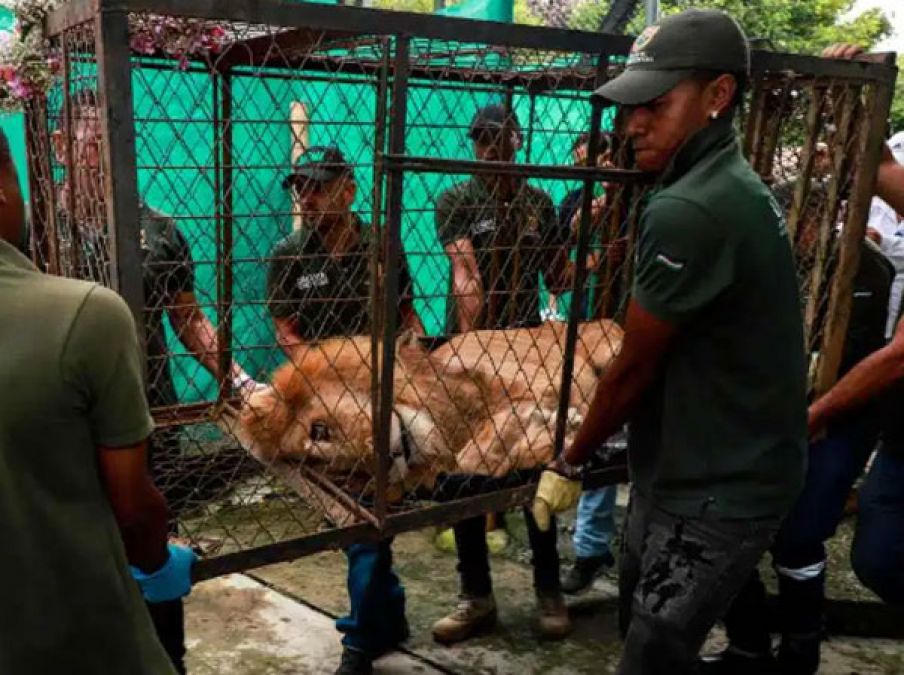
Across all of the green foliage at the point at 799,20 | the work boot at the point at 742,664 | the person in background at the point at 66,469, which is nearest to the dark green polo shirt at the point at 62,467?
the person in background at the point at 66,469

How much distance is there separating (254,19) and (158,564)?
47.1 inches

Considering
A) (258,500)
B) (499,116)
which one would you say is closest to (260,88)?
(499,116)

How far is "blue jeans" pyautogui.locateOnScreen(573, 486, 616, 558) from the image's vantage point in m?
4.29

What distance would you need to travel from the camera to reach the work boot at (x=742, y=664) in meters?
3.33

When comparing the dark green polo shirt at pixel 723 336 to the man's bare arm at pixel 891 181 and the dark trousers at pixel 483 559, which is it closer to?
the man's bare arm at pixel 891 181

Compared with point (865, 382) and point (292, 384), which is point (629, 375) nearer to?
point (865, 382)

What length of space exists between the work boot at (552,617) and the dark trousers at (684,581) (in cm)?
153

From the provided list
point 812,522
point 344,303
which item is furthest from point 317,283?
point 812,522

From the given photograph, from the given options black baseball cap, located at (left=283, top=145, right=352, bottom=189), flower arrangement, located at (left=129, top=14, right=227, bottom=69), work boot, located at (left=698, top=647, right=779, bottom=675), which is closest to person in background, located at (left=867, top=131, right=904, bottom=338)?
work boot, located at (left=698, top=647, right=779, bottom=675)

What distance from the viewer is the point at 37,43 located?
7.41ft

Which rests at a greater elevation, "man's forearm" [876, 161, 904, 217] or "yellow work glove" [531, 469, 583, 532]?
"man's forearm" [876, 161, 904, 217]

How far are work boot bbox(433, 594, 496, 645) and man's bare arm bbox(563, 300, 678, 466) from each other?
66.2 inches

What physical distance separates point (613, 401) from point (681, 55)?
33.3 inches

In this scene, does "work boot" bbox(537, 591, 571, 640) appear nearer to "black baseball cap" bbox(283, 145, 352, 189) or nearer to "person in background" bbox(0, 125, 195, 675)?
"black baseball cap" bbox(283, 145, 352, 189)
